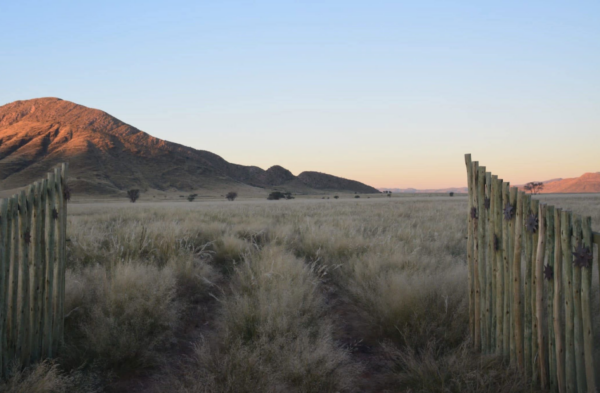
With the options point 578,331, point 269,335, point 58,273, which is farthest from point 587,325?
point 58,273

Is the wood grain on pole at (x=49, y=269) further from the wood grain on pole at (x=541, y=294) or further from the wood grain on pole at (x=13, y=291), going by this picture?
the wood grain on pole at (x=541, y=294)

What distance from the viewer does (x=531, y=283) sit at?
3301mm

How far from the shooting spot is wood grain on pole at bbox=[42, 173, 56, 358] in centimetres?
370

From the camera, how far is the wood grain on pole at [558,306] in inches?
115

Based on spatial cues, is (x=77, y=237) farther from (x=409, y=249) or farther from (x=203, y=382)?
(x=409, y=249)

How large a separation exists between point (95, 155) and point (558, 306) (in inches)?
4885

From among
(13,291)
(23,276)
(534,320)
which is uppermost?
(23,276)

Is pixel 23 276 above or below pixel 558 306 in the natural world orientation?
above

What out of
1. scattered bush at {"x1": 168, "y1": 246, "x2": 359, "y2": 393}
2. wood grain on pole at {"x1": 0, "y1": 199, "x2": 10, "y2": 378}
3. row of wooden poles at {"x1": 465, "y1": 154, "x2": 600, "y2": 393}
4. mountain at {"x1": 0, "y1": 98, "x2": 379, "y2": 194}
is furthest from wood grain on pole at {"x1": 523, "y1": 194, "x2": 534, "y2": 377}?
mountain at {"x1": 0, "y1": 98, "x2": 379, "y2": 194}

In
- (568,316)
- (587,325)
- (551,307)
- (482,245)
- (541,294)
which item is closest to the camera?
(587,325)

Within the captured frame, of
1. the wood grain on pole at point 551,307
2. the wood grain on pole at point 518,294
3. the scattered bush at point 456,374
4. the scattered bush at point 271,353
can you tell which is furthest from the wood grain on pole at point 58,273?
the wood grain on pole at point 551,307

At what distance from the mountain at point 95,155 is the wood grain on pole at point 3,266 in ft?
286

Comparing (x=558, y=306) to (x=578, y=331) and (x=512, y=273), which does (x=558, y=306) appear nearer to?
(x=578, y=331)

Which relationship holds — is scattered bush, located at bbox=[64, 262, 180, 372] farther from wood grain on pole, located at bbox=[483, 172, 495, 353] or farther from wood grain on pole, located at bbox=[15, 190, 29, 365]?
wood grain on pole, located at bbox=[483, 172, 495, 353]
